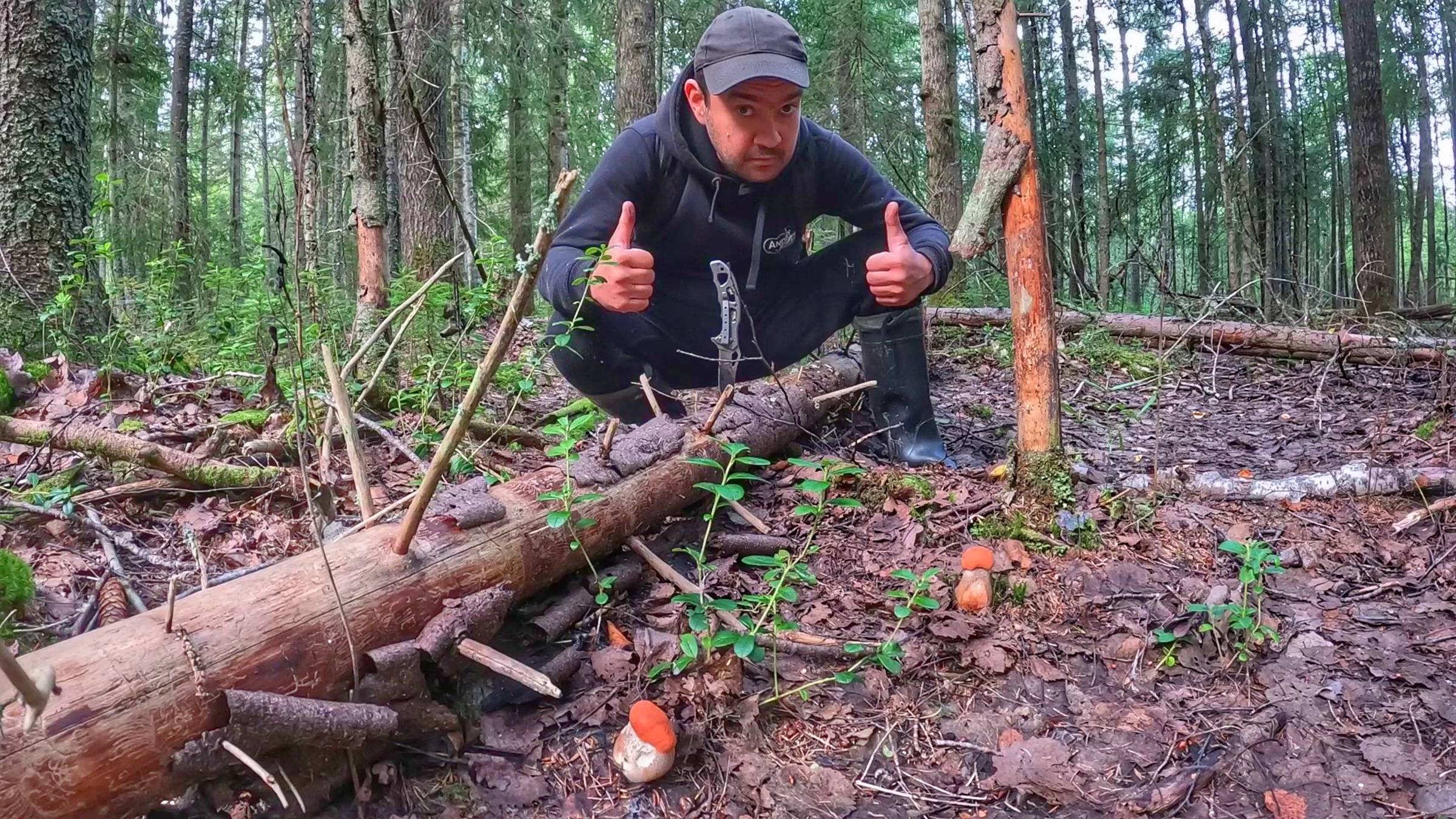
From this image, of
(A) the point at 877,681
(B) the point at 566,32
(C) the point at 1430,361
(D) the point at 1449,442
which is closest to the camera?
(A) the point at 877,681

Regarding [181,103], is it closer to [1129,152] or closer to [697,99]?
[697,99]

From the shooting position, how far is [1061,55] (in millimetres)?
19688

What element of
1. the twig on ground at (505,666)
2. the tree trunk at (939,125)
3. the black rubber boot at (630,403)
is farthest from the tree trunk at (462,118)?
the twig on ground at (505,666)

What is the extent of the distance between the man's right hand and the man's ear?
23.1 inches

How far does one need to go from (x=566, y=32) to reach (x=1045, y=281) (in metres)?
9.35

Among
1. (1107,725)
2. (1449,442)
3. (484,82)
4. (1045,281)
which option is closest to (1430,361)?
(1449,442)

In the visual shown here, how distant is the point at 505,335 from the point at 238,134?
50.7 ft

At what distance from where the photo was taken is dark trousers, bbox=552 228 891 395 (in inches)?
143

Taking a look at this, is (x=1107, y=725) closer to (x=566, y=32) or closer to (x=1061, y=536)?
(x=1061, y=536)

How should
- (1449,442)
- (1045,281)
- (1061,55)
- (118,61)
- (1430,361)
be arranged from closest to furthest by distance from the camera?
1. (1045,281)
2. (1449,442)
3. (1430,361)
4. (118,61)
5. (1061,55)

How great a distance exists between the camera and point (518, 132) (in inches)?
467

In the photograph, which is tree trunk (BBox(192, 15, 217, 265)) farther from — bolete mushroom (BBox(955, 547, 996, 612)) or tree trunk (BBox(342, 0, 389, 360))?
bolete mushroom (BBox(955, 547, 996, 612))

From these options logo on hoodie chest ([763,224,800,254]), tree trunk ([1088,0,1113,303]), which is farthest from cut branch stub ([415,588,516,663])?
tree trunk ([1088,0,1113,303])

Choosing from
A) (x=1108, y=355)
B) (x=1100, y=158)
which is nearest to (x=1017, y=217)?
(x=1108, y=355)
